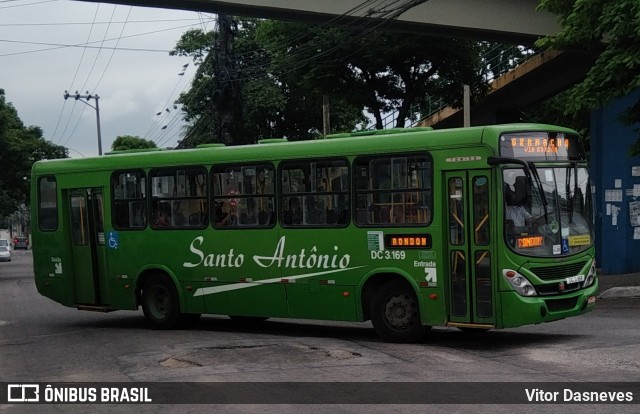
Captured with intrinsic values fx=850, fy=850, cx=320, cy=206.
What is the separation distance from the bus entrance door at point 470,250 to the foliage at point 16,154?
1539 inches

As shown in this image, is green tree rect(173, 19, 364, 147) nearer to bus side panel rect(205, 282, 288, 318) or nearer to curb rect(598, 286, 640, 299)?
curb rect(598, 286, 640, 299)

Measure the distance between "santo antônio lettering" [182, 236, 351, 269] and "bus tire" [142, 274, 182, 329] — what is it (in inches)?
26.7

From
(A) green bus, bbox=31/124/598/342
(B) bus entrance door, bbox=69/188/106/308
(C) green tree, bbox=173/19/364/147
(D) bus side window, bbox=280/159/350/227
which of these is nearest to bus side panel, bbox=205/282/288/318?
(A) green bus, bbox=31/124/598/342

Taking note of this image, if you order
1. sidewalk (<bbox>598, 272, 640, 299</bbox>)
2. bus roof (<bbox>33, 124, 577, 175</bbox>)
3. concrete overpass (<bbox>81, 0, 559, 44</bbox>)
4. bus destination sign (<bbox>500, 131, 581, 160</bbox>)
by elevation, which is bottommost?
sidewalk (<bbox>598, 272, 640, 299</bbox>)

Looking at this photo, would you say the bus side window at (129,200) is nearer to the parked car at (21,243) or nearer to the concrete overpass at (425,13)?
the concrete overpass at (425,13)

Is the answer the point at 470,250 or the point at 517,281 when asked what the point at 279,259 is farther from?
the point at 517,281

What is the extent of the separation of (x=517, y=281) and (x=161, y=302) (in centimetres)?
680

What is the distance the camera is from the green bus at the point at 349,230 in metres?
11.0

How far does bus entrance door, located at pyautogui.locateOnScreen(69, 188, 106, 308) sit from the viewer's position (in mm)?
15758

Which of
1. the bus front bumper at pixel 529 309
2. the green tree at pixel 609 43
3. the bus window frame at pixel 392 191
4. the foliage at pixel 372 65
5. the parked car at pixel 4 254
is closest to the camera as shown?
the bus front bumper at pixel 529 309

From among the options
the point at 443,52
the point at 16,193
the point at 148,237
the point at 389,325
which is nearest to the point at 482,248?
the point at 389,325

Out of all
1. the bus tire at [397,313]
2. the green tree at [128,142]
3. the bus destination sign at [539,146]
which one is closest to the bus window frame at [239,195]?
the bus tire at [397,313]

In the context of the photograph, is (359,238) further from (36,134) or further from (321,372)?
(36,134)

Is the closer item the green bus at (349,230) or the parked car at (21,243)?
the green bus at (349,230)
